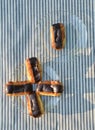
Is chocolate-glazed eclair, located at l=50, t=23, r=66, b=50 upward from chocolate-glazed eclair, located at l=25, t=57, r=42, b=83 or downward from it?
upward

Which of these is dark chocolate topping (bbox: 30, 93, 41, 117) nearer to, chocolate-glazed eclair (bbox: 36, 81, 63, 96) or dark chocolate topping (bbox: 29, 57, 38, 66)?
chocolate-glazed eclair (bbox: 36, 81, 63, 96)

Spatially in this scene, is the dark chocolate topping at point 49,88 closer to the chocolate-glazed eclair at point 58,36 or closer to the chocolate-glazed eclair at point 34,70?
the chocolate-glazed eclair at point 34,70

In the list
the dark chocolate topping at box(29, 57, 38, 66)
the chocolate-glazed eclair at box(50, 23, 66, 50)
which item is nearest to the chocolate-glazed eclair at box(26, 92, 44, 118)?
the dark chocolate topping at box(29, 57, 38, 66)

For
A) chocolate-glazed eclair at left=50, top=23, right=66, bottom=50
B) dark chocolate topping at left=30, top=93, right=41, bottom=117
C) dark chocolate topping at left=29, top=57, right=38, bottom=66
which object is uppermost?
chocolate-glazed eclair at left=50, top=23, right=66, bottom=50

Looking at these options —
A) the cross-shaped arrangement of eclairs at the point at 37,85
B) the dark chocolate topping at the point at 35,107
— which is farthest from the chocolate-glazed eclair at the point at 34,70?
the dark chocolate topping at the point at 35,107

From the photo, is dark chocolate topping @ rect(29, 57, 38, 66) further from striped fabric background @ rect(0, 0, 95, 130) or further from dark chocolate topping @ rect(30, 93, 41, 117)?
dark chocolate topping @ rect(30, 93, 41, 117)

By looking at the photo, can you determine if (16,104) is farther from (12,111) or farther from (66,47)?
(66,47)
